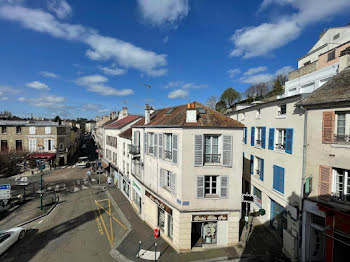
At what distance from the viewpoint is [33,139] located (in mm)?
35344

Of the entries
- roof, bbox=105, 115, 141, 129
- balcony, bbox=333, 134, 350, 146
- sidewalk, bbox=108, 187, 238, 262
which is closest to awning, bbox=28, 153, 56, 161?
roof, bbox=105, 115, 141, 129

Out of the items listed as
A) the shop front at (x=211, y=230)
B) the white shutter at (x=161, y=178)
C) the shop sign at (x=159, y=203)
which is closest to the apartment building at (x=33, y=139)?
the shop sign at (x=159, y=203)

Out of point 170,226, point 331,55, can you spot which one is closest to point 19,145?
point 170,226

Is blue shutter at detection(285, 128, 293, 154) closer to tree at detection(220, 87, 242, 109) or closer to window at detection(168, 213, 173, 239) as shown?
window at detection(168, 213, 173, 239)

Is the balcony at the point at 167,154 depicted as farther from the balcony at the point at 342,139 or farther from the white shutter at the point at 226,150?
the balcony at the point at 342,139

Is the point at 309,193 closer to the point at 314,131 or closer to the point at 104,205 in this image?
the point at 314,131

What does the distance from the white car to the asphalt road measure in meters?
0.34

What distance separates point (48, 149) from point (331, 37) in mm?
50283

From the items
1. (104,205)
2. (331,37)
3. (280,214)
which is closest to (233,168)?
(280,214)

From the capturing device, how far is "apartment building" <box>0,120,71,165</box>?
34219mm

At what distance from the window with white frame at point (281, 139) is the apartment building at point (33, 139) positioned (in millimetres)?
38672

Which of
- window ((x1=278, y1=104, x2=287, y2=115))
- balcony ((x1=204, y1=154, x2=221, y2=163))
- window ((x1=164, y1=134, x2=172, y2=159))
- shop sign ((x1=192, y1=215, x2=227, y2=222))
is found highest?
window ((x1=278, y1=104, x2=287, y2=115))

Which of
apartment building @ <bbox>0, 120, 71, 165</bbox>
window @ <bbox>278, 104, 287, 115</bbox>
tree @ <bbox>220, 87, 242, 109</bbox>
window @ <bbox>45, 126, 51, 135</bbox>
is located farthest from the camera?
tree @ <bbox>220, 87, 242, 109</bbox>

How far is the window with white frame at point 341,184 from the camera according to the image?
9.09 meters
